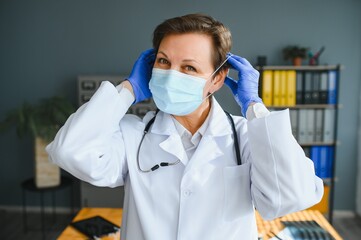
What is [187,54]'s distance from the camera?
1095mm

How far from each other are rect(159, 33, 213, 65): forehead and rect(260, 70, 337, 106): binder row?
2.47 meters

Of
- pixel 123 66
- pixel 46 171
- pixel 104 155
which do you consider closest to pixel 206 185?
pixel 104 155

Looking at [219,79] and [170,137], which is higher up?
[219,79]

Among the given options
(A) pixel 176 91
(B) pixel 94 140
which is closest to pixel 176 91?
(A) pixel 176 91

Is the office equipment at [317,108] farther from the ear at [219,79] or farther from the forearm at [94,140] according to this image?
the forearm at [94,140]

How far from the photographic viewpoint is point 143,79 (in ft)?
4.07

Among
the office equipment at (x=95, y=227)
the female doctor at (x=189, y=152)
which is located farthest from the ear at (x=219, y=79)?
the office equipment at (x=95, y=227)

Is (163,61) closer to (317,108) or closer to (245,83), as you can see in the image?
(245,83)

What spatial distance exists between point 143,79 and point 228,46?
31 centimetres

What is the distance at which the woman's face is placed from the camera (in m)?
1.09

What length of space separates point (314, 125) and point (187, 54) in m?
2.82

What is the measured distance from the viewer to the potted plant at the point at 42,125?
124 inches

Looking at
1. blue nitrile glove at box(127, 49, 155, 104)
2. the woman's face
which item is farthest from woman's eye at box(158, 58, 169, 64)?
blue nitrile glove at box(127, 49, 155, 104)

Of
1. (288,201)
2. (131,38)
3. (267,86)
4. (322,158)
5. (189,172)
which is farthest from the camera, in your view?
(131,38)
